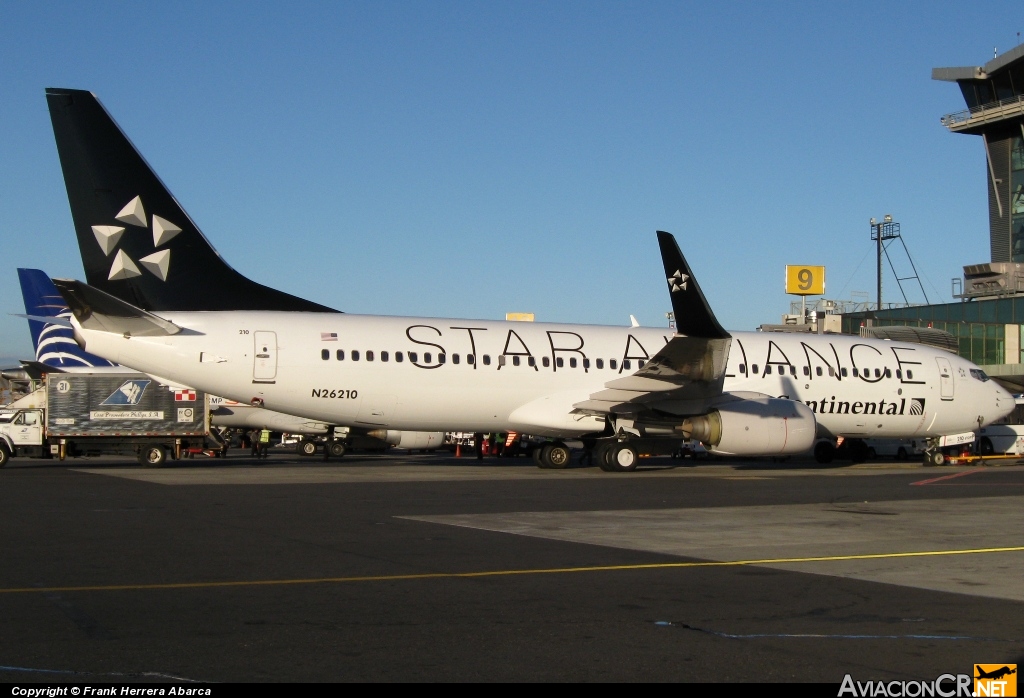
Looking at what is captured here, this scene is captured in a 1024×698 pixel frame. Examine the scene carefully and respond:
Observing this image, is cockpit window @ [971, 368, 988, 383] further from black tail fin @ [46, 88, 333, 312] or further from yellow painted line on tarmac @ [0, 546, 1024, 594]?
black tail fin @ [46, 88, 333, 312]

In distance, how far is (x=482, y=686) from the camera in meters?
4.90

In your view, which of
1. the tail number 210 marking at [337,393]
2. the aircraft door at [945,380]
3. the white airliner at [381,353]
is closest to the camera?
the white airliner at [381,353]

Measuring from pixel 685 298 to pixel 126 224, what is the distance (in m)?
11.9

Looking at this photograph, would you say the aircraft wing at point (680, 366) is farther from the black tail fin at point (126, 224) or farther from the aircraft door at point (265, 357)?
the black tail fin at point (126, 224)

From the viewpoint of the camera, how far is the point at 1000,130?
60.5 m

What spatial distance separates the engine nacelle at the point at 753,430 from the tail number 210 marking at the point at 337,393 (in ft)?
24.0

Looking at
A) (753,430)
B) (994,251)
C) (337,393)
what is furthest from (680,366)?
(994,251)

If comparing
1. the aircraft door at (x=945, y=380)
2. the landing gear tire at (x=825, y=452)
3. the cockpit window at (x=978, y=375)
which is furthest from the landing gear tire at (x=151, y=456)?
the cockpit window at (x=978, y=375)

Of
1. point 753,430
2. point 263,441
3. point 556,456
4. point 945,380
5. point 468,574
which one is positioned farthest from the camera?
point 263,441

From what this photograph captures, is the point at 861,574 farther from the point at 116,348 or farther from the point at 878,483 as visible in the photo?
the point at 116,348

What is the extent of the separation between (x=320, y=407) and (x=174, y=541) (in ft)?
39.8

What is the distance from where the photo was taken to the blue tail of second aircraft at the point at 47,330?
39844mm

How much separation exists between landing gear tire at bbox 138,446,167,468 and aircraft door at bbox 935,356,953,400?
21.0 meters

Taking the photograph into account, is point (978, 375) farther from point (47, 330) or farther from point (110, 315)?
point (47, 330)
